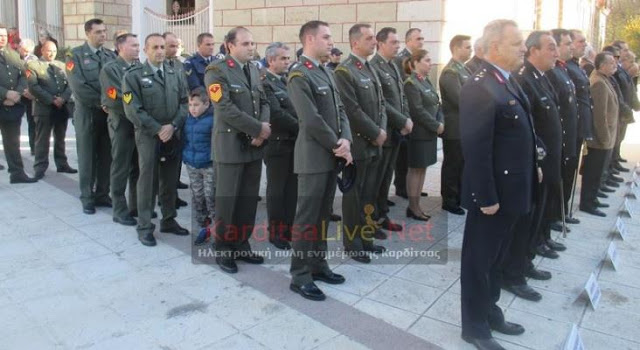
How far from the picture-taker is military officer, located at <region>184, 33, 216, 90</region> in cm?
643

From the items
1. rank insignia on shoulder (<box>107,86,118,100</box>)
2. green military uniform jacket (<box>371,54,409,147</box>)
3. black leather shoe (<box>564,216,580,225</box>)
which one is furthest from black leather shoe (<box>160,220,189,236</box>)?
black leather shoe (<box>564,216,580,225</box>)

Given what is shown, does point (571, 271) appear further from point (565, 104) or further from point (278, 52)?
point (278, 52)

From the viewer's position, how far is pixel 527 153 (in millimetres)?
3121

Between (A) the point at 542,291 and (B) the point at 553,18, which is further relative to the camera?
(B) the point at 553,18

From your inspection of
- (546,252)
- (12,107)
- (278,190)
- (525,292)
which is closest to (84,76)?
(12,107)

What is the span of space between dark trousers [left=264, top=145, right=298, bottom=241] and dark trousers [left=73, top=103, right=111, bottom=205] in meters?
2.15

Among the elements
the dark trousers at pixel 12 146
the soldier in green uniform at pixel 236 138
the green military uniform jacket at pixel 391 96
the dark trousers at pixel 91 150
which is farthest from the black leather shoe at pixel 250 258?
the dark trousers at pixel 12 146

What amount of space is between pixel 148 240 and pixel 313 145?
199cm

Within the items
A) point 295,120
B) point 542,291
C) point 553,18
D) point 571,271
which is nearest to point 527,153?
point 542,291

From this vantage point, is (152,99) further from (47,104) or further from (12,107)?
(47,104)

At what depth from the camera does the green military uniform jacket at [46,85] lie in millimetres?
7391

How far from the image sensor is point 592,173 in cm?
640

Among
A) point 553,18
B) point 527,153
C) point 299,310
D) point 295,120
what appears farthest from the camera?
point 553,18

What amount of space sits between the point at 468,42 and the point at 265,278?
3447 millimetres
